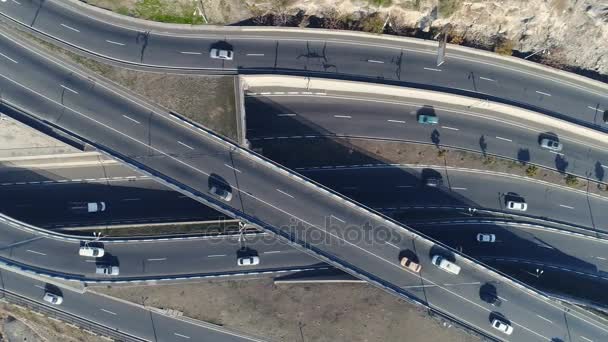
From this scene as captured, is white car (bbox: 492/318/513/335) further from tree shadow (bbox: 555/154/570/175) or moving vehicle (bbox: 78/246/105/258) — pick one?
→ moving vehicle (bbox: 78/246/105/258)

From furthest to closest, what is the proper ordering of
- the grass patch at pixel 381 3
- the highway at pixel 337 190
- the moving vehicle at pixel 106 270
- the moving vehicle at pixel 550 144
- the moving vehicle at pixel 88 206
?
the moving vehicle at pixel 550 144 < the highway at pixel 337 190 < the moving vehicle at pixel 88 206 < the grass patch at pixel 381 3 < the moving vehicle at pixel 106 270

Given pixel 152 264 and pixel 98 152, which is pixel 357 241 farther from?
pixel 98 152

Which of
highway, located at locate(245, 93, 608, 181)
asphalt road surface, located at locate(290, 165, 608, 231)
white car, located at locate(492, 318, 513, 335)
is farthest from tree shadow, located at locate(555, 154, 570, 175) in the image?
white car, located at locate(492, 318, 513, 335)

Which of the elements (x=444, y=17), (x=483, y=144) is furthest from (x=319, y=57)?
(x=483, y=144)

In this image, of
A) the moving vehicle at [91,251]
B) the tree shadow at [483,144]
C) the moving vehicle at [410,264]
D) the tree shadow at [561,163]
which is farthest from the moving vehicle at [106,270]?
the tree shadow at [561,163]

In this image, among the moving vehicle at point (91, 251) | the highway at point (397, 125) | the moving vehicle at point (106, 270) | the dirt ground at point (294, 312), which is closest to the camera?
the moving vehicle at point (91, 251)

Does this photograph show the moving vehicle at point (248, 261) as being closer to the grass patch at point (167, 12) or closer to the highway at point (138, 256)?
the highway at point (138, 256)
